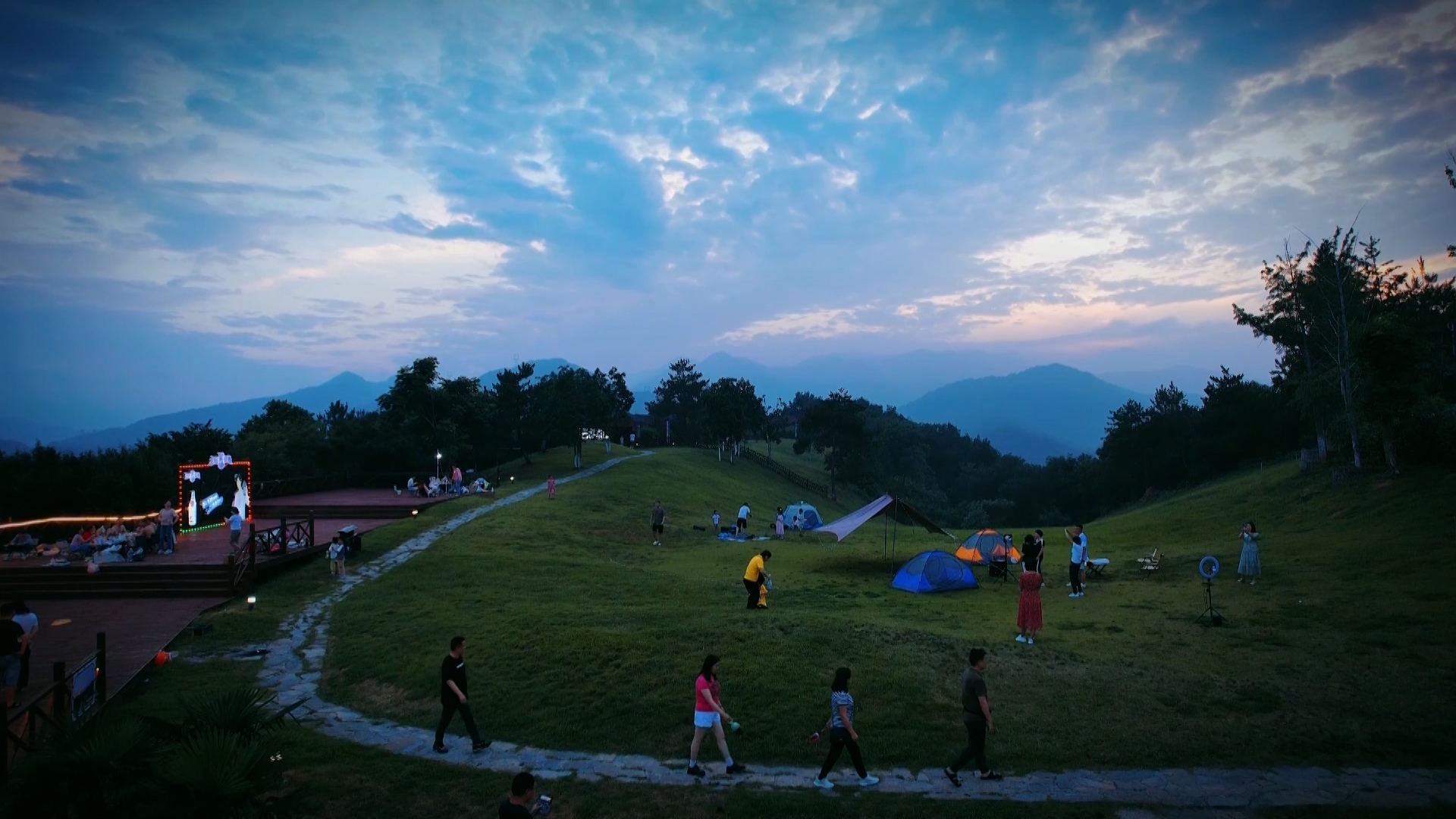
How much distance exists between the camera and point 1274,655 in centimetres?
1443

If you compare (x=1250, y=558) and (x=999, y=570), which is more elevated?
(x=1250, y=558)

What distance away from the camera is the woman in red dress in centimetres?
1538

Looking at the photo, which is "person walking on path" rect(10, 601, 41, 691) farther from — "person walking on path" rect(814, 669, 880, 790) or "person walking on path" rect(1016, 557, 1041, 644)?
"person walking on path" rect(1016, 557, 1041, 644)

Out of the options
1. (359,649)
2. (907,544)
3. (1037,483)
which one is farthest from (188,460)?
(1037,483)

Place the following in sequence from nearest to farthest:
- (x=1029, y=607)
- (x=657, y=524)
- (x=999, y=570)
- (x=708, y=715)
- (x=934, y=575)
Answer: (x=708, y=715) < (x=1029, y=607) < (x=934, y=575) < (x=999, y=570) < (x=657, y=524)

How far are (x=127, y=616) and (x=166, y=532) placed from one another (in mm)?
6343

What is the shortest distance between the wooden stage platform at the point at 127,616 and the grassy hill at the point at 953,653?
3847mm

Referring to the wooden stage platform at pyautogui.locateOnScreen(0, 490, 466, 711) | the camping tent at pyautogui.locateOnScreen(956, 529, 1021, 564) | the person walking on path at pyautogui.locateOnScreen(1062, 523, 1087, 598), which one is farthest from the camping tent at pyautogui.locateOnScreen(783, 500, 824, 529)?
the wooden stage platform at pyautogui.locateOnScreen(0, 490, 466, 711)

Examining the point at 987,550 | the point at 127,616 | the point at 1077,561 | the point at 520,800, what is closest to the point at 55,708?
the point at 520,800

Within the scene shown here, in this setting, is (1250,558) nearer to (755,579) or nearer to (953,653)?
(953,653)

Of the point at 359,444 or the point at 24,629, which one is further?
the point at 359,444

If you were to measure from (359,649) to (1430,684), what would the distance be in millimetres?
21250

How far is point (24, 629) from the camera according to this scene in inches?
518

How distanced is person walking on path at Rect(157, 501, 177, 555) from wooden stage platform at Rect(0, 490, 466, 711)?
15.9 inches
